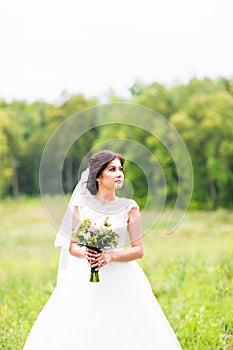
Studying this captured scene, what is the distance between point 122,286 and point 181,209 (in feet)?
2.03

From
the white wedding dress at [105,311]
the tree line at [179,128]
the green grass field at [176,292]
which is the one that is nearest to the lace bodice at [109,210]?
the white wedding dress at [105,311]

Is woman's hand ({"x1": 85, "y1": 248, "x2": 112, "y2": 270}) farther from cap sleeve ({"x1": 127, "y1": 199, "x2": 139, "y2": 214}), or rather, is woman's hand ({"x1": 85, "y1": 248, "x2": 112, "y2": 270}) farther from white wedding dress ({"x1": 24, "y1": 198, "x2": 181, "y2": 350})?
cap sleeve ({"x1": 127, "y1": 199, "x2": 139, "y2": 214})

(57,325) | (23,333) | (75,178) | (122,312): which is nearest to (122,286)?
(122,312)

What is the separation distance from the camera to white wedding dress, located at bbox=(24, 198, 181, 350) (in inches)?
147

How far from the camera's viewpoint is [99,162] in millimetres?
3625

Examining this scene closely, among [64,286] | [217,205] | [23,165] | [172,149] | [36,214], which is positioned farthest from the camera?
[23,165]

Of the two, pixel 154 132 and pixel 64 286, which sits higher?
pixel 154 132

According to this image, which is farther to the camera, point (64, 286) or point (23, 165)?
point (23, 165)

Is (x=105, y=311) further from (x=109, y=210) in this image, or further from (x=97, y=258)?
(x=109, y=210)

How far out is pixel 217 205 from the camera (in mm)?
17859

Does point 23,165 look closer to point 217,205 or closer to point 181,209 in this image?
point 217,205

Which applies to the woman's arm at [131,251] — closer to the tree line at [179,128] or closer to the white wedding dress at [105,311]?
the white wedding dress at [105,311]

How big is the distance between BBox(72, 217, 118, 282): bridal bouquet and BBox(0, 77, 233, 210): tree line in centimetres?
1205

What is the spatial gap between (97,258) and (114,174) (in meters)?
0.51
